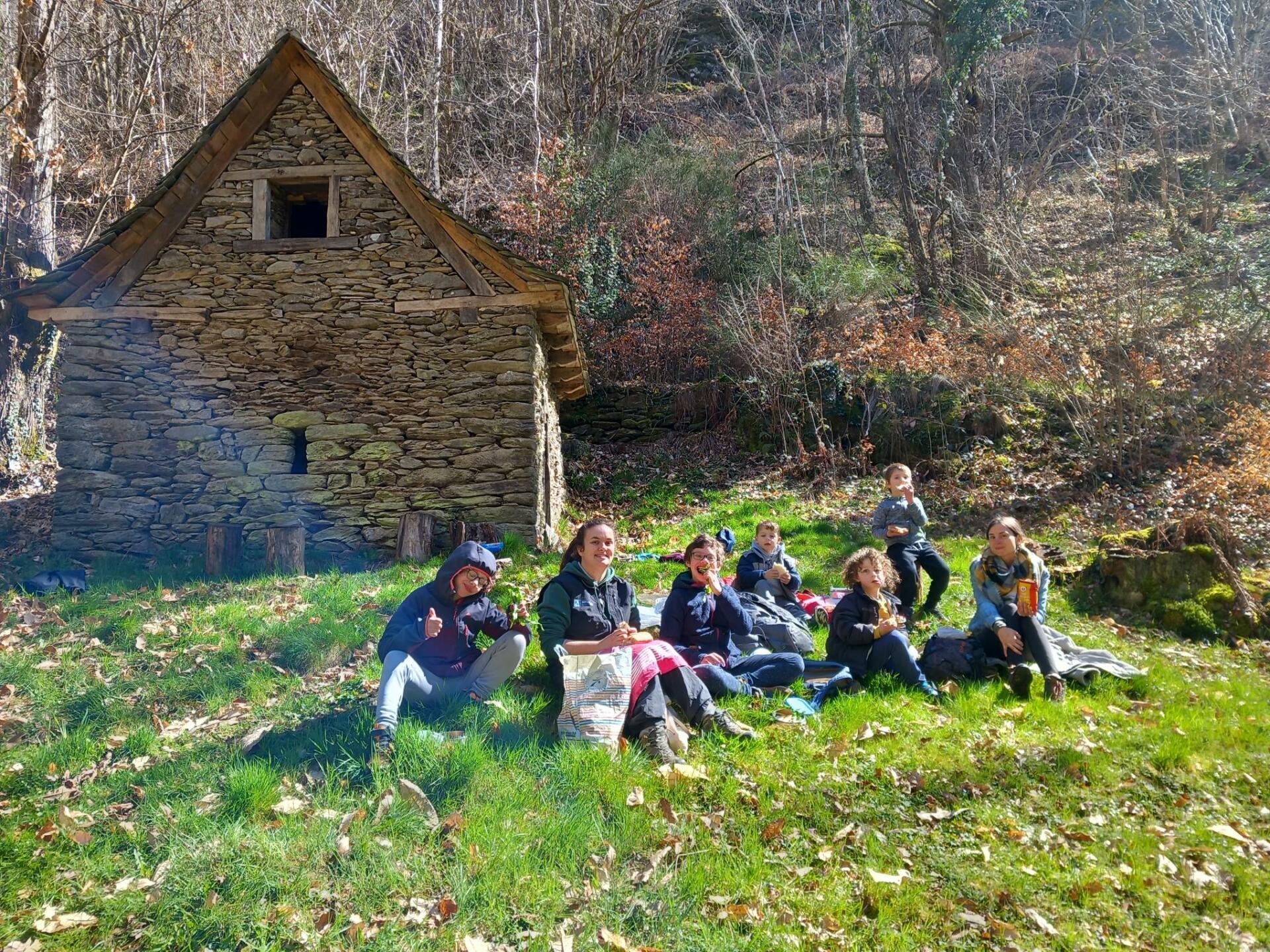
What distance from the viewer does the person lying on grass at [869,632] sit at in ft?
16.3

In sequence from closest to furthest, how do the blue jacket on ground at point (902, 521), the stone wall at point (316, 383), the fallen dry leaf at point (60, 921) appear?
the fallen dry leaf at point (60, 921)
the blue jacket on ground at point (902, 521)
the stone wall at point (316, 383)

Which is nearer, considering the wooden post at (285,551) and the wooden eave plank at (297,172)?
the wooden post at (285,551)

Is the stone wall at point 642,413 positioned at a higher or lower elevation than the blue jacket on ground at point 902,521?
higher

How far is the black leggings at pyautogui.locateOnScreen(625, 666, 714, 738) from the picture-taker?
416cm

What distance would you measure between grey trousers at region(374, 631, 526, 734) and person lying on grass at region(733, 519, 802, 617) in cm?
266

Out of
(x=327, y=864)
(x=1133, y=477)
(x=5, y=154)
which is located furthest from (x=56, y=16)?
(x=1133, y=477)

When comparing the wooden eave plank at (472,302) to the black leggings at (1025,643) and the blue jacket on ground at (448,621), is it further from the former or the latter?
the black leggings at (1025,643)

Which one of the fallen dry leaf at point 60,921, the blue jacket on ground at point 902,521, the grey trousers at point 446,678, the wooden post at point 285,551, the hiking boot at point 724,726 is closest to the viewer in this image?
the fallen dry leaf at point 60,921

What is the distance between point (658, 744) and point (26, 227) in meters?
11.6

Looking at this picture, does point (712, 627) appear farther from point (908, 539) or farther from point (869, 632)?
point (908, 539)

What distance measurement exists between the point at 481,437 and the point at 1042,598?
248 inches

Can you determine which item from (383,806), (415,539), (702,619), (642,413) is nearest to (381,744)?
(383,806)

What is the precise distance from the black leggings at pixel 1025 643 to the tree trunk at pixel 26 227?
12.2m

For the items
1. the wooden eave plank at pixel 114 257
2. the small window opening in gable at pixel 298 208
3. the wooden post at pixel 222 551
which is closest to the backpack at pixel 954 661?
the wooden post at pixel 222 551
